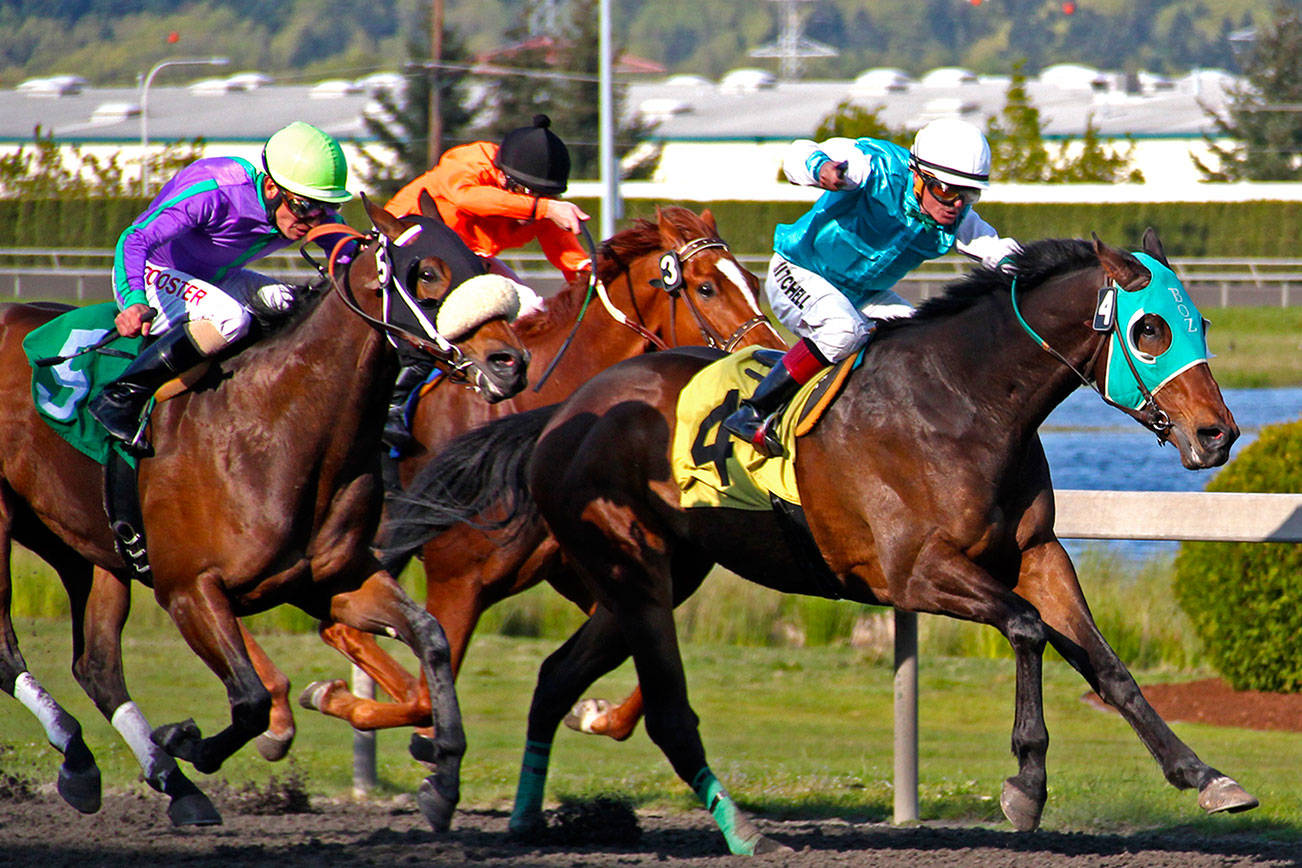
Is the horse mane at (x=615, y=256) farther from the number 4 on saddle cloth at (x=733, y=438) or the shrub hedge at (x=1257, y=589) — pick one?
the shrub hedge at (x=1257, y=589)

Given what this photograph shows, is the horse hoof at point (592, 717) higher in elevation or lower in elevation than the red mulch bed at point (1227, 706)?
higher

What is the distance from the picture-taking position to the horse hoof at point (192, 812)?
15.1 feet

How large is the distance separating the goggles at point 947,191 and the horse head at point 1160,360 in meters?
0.58

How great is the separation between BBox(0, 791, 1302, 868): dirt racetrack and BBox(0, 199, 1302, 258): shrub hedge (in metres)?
25.6

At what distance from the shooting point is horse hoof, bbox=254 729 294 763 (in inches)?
209

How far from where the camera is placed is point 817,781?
6.14 meters

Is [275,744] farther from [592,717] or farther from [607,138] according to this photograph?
[607,138]

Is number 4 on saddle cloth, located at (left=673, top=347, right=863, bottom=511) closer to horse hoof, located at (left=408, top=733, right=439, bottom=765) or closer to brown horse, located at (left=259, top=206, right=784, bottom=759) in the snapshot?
brown horse, located at (left=259, top=206, right=784, bottom=759)

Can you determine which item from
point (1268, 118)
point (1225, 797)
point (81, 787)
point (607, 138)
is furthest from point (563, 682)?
point (1268, 118)

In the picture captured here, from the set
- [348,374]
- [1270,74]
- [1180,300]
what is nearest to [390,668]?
[348,374]

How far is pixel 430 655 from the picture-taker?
4.43 meters

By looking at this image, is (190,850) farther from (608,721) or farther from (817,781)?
(817,781)

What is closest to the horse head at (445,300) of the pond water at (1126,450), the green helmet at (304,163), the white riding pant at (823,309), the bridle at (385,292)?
the bridle at (385,292)

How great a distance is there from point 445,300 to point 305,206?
83 centimetres
